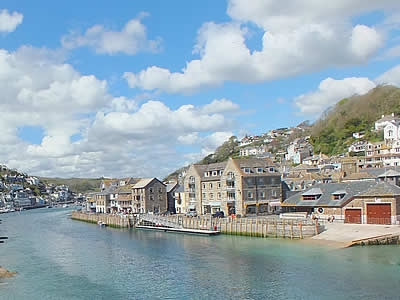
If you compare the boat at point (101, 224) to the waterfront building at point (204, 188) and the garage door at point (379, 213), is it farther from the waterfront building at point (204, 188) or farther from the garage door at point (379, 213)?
the garage door at point (379, 213)

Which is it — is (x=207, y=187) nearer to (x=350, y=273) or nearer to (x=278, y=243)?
(x=278, y=243)

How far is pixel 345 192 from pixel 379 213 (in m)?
5.99

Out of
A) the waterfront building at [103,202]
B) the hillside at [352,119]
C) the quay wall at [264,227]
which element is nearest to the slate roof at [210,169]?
the quay wall at [264,227]

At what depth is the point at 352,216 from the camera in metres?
51.1

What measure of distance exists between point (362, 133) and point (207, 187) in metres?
83.7

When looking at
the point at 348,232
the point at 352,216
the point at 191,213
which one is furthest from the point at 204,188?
the point at 348,232

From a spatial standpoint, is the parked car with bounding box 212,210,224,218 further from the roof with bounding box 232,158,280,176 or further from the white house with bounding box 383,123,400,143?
the white house with bounding box 383,123,400,143

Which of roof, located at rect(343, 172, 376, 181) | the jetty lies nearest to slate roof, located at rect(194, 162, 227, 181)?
the jetty

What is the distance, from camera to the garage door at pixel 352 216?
166 ft

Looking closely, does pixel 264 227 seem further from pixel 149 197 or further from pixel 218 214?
pixel 149 197

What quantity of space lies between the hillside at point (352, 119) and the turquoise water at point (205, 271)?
99.3 meters

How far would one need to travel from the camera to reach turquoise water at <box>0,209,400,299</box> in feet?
97.8

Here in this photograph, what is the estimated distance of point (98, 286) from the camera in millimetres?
32969

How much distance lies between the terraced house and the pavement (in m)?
20.3
